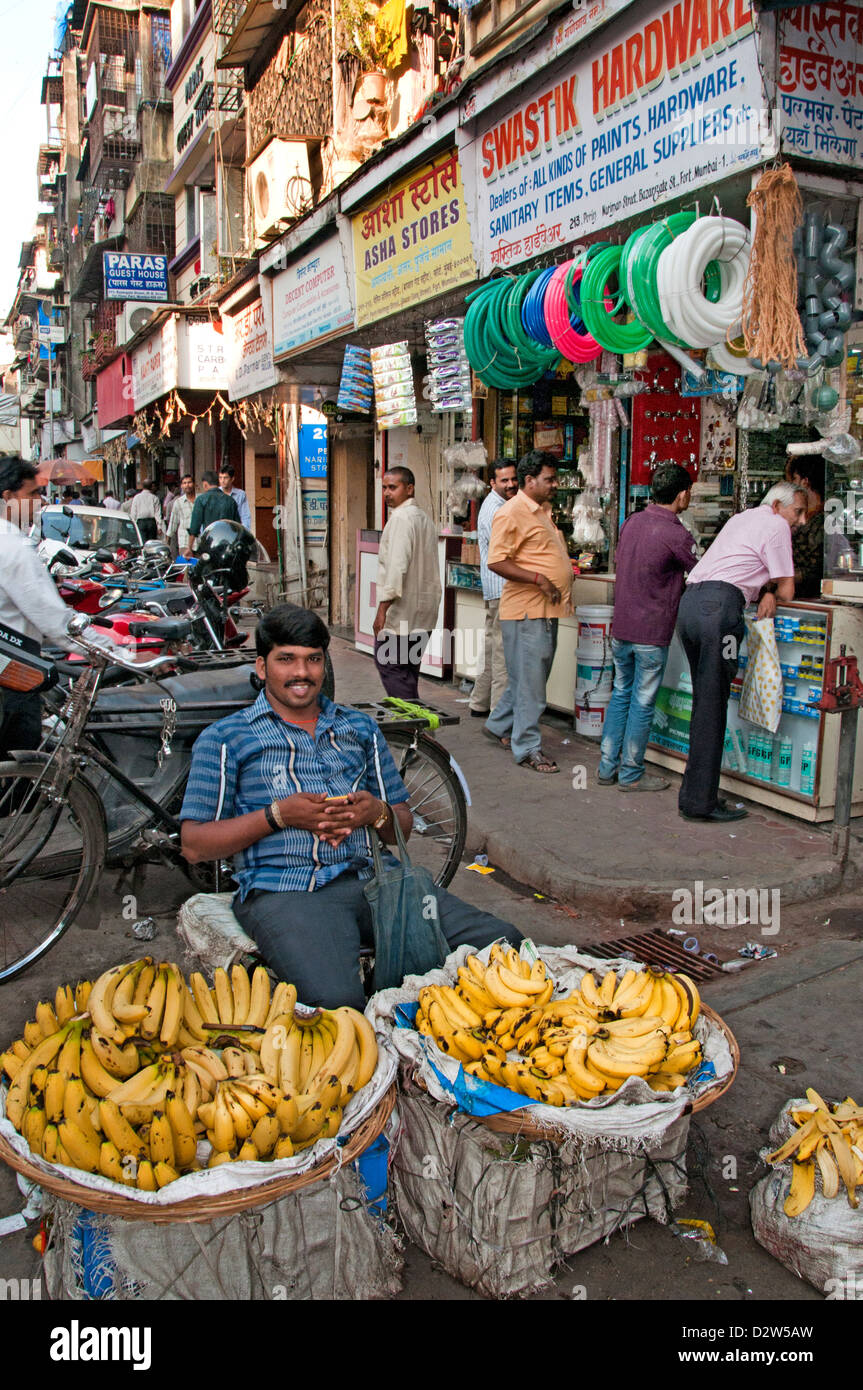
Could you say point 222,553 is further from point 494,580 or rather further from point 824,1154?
point 824,1154

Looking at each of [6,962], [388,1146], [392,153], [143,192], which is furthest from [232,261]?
[388,1146]

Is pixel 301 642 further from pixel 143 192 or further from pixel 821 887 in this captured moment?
pixel 143 192

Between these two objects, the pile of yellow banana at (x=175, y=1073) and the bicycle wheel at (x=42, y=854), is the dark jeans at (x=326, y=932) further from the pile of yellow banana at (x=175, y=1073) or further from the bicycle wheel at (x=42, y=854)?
the bicycle wheel at (x=42, y=854)

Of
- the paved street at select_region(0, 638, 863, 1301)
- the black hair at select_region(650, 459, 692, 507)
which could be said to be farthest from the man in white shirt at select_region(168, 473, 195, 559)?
the black hair at select_region(650, 459, 692, 507)

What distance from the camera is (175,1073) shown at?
7.59ft

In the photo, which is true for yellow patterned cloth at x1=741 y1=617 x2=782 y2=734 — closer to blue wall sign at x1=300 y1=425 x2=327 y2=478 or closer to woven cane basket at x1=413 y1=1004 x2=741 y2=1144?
woven cane basket at x1=413 y1=1004 x2=741 y2=1144

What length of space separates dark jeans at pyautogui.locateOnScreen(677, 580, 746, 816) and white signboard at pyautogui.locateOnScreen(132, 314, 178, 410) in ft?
45.7

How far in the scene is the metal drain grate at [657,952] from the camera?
4.30 metres

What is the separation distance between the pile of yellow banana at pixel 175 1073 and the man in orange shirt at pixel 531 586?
4315 millimetres

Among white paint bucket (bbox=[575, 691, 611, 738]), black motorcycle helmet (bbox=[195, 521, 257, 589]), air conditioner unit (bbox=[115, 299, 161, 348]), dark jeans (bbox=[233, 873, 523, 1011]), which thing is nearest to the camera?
dark jeans (bbox=[233, 873, 523, 1011])

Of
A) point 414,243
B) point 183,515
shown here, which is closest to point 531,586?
point 414,243

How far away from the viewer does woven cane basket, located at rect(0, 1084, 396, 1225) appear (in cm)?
207

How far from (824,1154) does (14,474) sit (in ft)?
15.5
